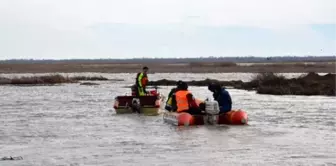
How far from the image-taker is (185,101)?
2431cm

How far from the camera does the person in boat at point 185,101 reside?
24288 millimetres

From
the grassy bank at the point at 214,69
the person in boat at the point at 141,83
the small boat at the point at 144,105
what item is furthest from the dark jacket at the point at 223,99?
the grassy bank at the point at 214,69

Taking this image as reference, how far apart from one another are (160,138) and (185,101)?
3.10 meters

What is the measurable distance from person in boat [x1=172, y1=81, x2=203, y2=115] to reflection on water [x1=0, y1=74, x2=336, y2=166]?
0.75m

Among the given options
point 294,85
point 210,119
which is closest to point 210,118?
point 210,119

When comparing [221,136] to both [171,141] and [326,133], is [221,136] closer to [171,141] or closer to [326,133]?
[171,141]

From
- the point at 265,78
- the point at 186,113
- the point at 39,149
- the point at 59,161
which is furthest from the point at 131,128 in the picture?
the point at 265,78

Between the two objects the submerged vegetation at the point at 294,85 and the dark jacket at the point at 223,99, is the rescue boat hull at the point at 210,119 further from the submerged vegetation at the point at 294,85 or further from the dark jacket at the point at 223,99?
the submerged vegetation at the point at 294,85

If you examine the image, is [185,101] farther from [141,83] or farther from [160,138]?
[141,83]

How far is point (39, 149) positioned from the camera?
62.7 ft

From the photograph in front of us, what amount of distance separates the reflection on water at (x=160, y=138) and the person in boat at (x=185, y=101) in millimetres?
750

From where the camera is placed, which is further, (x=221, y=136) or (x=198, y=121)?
(x=198, y=121)

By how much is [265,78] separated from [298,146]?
1161 inches

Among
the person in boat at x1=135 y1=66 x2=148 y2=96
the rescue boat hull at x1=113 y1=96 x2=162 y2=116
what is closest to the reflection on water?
the rescue boat hull at x1=113 y1=96 x2=162 y2=116
